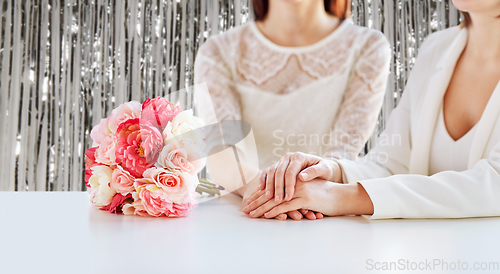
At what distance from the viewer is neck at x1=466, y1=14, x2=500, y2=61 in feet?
3.00

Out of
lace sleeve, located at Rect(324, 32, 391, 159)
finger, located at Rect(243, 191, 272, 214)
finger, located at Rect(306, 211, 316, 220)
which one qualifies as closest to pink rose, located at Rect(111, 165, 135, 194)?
finger, located at Rect(243, 191, 272, 214)

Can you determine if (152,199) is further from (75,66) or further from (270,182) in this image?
(75,66)

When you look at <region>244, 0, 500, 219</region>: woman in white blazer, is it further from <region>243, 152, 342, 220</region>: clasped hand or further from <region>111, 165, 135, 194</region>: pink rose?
A: <region>111, 165, 135, 194</region>: pink rose

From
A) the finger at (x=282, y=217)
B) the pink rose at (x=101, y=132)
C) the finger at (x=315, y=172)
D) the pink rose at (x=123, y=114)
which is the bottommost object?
the finger at (x=282, y=217)

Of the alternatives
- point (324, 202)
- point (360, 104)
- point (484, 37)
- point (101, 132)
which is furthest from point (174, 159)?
point (484, 37)

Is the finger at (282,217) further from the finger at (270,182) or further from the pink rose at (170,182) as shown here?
the pink rose at (170,182)

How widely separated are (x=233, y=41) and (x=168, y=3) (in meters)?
0.71

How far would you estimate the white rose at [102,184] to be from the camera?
25.6 inches

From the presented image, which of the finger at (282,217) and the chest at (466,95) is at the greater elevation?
the chest at (466,95)

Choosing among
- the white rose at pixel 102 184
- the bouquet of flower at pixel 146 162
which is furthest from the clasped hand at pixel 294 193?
the white rose at pixel 102 184

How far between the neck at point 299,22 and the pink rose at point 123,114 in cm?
60

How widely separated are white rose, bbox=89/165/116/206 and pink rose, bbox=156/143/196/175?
0.09 metres

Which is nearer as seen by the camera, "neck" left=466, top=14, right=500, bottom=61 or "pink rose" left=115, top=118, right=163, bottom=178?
"pink rose" left=115, top=118, right=163, bottom=178

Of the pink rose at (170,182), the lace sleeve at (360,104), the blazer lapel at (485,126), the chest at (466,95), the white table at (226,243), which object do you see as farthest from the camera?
the lace sleeve at (360,104)
